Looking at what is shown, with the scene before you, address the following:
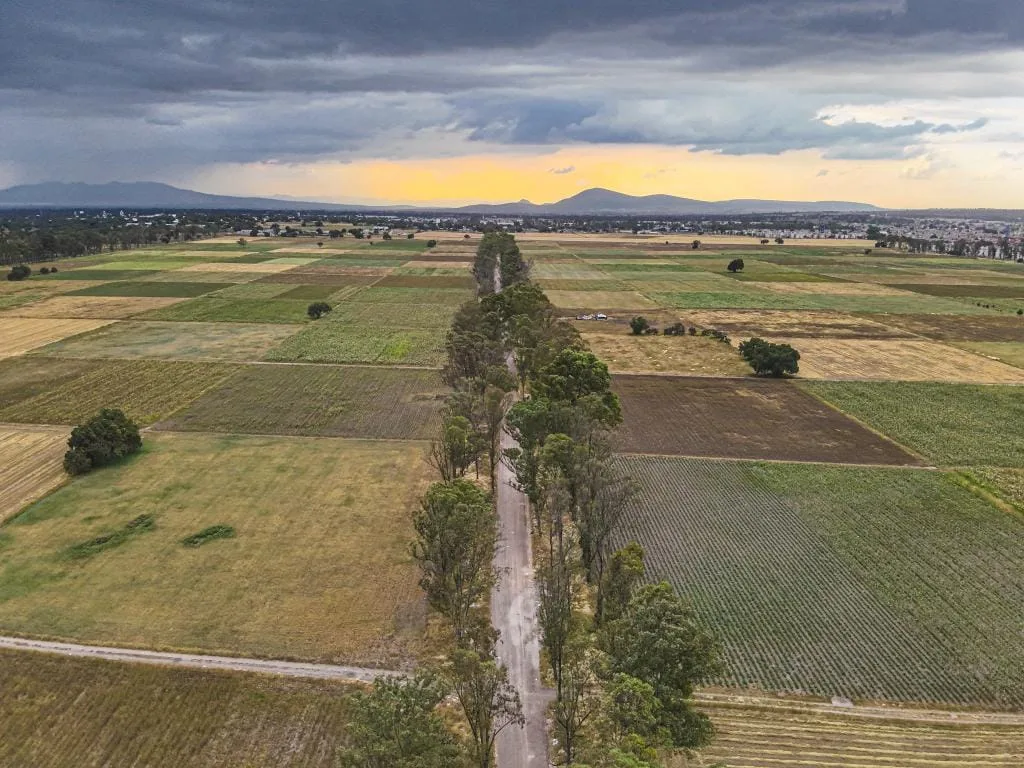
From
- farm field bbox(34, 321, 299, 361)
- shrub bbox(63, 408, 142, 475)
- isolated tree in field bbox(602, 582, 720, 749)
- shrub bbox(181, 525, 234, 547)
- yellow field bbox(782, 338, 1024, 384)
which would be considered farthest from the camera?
farm field bbox(34, 321, 299, 361)

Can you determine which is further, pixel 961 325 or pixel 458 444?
pixel 961 325

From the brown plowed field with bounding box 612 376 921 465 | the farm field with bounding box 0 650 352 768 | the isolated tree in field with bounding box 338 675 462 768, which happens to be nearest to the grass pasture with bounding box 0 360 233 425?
the farm field with bounding box 0 650 352 768

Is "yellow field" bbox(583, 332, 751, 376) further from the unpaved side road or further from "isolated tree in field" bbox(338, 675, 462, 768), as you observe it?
"isolated tree in field" bbox(338, 675, 462, 768)

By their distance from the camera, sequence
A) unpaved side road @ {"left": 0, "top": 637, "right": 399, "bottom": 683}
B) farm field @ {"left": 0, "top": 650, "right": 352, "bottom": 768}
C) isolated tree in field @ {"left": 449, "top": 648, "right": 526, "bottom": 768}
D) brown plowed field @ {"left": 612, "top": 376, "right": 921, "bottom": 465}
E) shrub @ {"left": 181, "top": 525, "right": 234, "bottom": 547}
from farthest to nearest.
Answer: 1. brown plowed field @ {"left": 612, "top": 376, "right": 921, "bottom": 465}
2. shrub @ {"left": 181, "top": 525, "right": 234, "bottom": 547}
3. unpaved side road @ {"left": 0, "top": 637, "right": 399, "bottom": 683}
4. farm field @ {"left": 0, "top": 650, "right": 352, "bottom": 768}
5. isolated tree in field @ {"left": 449, "top": 648, "right": 526, "bottom": 768}

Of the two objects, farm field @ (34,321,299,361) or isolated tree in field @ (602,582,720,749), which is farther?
farm field @ (34,321,299,361)

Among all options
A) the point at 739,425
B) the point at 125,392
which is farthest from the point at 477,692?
the point at 125,392

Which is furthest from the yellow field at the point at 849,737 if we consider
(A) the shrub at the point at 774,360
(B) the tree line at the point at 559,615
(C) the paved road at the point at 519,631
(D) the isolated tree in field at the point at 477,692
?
(A) the shrub at the point at 774,360

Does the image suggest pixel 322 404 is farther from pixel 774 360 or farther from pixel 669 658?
pixel 774 360

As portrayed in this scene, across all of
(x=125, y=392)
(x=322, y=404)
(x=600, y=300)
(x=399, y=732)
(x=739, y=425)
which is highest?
(x=600, y=300)
